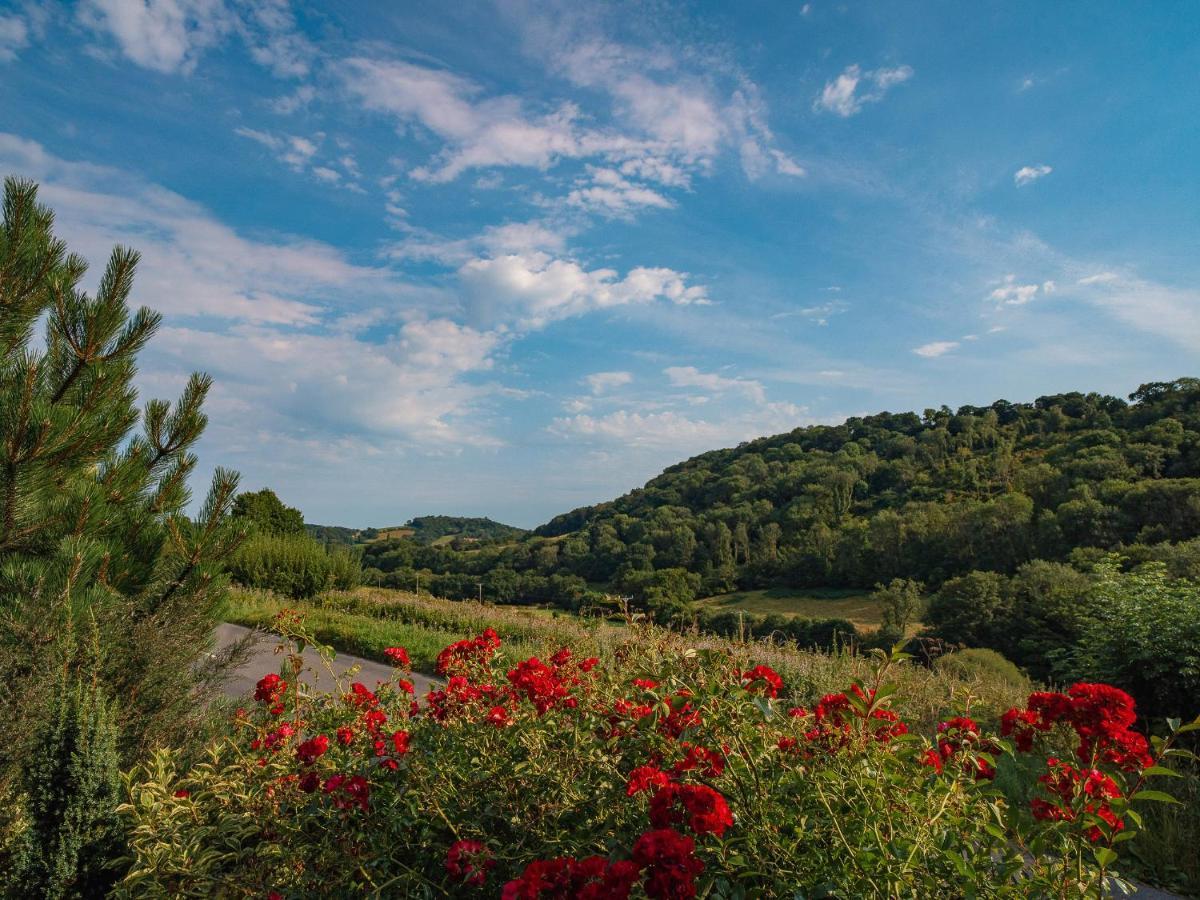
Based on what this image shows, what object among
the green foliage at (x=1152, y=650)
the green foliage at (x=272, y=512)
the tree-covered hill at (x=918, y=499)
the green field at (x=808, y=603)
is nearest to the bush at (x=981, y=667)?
the green foliage at (x=1152, y=650)

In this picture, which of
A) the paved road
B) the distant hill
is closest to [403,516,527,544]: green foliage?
the distant hill

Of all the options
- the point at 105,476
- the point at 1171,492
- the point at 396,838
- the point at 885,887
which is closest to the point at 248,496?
the point at 105,476

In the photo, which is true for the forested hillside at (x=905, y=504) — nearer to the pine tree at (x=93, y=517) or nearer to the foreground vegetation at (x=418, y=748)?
the foreground vegetation at (x=418, y=748)

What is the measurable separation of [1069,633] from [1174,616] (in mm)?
15396

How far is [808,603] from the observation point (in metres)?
45.6

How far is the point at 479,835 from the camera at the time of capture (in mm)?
2127

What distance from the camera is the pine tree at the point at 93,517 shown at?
3.36 metres

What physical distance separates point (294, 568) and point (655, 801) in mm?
17518

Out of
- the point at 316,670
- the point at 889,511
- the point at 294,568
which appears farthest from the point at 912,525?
the point at 316,670

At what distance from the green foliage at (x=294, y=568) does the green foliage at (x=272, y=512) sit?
2.86m

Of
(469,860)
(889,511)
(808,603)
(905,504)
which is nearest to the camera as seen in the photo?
(469,860)

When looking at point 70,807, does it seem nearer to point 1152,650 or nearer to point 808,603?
point 1152,650

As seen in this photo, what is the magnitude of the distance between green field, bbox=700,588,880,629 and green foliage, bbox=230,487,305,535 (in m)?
27.1

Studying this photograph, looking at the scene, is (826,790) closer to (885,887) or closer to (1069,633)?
(885,887)
